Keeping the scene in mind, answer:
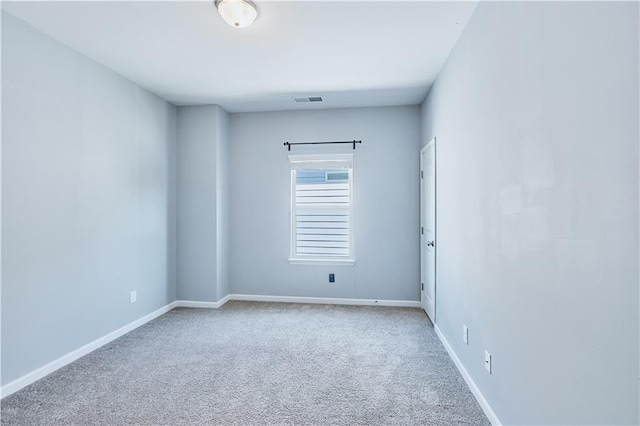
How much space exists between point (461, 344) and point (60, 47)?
3962mm

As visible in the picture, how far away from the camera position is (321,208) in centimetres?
455

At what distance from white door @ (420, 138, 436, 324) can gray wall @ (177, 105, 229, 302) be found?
103 inches

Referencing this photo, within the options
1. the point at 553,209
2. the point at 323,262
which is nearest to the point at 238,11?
the point at 553,209

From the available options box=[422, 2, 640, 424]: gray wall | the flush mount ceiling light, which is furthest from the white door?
the flush mount ceiling light

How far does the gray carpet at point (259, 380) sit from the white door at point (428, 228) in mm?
433

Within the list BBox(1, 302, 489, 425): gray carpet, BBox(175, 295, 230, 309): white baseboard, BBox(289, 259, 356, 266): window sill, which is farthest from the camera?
BBox(289, 259, 356, 266): window sill

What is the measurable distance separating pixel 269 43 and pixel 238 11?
580 millimetres

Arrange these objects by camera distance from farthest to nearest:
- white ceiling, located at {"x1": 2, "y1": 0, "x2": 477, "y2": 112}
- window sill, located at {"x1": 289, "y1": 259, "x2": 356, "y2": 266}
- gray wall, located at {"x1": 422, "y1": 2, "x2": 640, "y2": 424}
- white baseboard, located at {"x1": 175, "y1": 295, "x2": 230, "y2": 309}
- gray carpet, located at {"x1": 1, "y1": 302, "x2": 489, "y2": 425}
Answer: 1. window sill, located at {"x1": 289, "y1": 259, "x2": 356, "y2": 266}
2. white baseboard, located at {"x1": 175, "y1": 295, "x2": 230, "y2": 309}
3. white ceiling, located at {"x1": 2, "y1": 0, "x2": 477, "y2": 112}
4. gray carpet, located at {"x1": 1, "y1": 302, "x2": 489, "y2": 425}
5. gray wall, located at {"x1": 422, "y1": 2, "x2": 640, "y2": 424}

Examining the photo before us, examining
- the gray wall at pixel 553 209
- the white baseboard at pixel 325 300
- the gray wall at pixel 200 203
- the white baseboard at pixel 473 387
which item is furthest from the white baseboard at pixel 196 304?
the gray wall at pixel 553 209

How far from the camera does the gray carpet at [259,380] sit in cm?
204

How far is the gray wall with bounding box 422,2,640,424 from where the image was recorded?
37.9 inches

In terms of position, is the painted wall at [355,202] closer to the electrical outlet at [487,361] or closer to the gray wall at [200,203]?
the gray wall at [200,203]

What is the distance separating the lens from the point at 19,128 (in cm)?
234

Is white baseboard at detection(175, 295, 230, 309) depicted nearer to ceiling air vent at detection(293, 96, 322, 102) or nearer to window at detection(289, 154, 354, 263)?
window at detection(289, 154, 354, 263)
